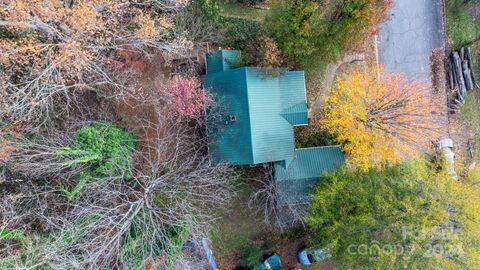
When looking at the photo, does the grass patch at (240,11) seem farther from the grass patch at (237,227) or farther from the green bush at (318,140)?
the grass patch at (237,227)

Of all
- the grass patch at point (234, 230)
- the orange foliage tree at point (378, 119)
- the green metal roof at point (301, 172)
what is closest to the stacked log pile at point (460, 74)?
the orange foliage tree at point (378, 119)

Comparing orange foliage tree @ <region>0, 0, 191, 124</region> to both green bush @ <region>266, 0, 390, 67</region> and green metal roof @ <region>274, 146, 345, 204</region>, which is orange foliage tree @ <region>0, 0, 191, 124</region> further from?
green metal roof @ <region>274, 146, 345, 204</region>

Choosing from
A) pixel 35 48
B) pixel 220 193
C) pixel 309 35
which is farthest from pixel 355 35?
pixel 35 48

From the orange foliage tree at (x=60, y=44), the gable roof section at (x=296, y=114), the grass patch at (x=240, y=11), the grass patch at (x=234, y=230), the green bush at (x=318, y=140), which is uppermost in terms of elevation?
the grass patch at (x=240, y=11)

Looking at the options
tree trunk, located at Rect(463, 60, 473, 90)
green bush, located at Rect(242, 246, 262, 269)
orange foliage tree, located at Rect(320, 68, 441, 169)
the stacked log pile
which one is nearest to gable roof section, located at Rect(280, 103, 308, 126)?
orange foliage tree, located at Rect(320, 68, 441, 169)

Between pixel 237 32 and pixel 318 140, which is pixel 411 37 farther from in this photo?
pixel 237 32

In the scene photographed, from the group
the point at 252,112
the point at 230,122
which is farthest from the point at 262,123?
the point at 230,122

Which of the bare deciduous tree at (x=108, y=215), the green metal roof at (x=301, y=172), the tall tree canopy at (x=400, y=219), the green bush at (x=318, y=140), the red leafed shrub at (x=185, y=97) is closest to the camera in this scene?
the bare deciduous tree at (x=108, y=215)
